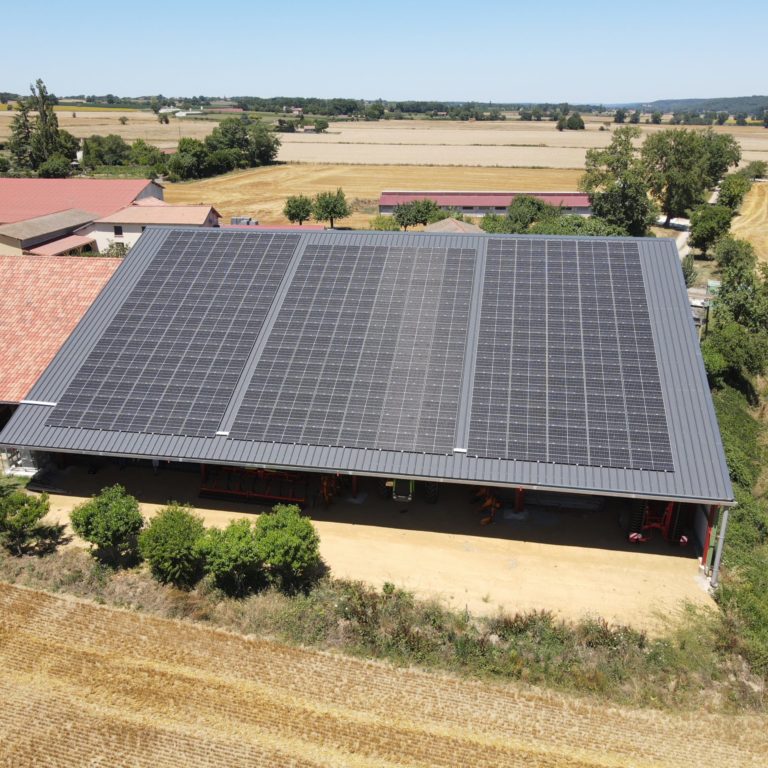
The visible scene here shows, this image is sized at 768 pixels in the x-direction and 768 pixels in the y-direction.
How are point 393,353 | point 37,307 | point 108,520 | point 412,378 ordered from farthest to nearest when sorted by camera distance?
point 37,307
point 393,353
point 412,378
point 108,520

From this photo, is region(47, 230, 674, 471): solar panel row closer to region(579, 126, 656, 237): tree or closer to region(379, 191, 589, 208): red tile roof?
region(579, 126, 656, 237): tree

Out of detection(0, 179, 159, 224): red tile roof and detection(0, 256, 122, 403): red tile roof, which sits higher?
detection(0, 256, 122, 403): red tile roof

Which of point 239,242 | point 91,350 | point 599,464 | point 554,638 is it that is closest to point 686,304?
point 599,464

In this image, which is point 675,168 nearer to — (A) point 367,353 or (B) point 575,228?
(B) point 575,228

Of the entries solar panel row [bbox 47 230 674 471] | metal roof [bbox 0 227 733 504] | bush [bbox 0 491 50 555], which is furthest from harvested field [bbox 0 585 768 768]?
solar panel row [bbox 47 230 674 471]

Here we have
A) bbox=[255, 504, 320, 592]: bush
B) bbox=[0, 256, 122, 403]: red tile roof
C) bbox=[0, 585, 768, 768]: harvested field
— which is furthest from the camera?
bbox=[0, 256, 122, 403]: red tile roof

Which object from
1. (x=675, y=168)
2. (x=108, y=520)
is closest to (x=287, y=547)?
(x=108, y=520)

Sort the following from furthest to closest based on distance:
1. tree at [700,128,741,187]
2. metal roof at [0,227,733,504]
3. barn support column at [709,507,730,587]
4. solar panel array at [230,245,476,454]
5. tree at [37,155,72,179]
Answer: tree at [37,155,72,179] → tree at [700,128,741,187] → solar panel array at [230,245,476,454] → metal roof at [0,227,733,504] → barn support column at [709,507,730,587]
